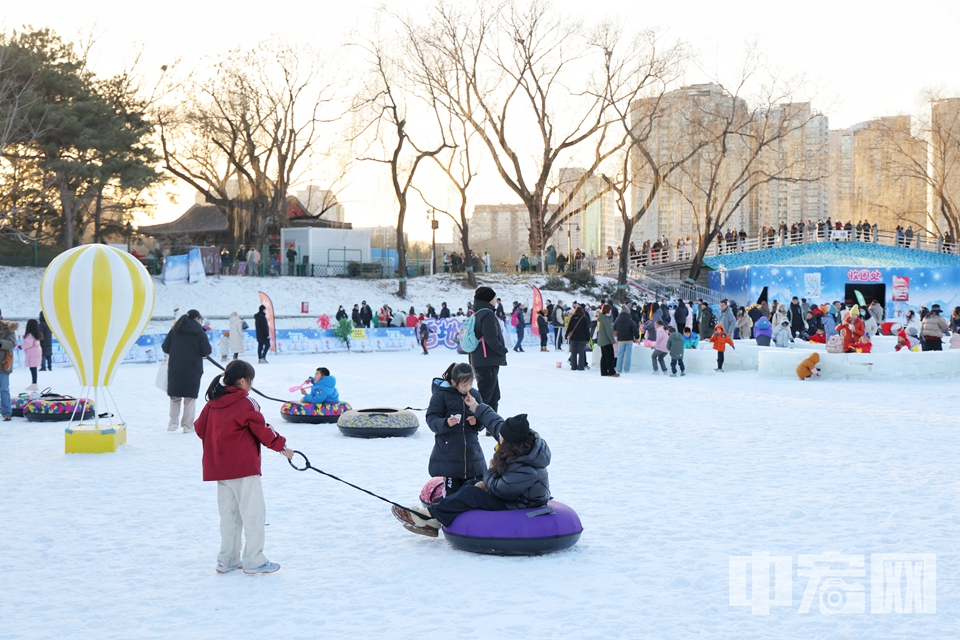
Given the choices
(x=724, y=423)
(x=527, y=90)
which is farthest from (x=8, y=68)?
(x=724, y=423)

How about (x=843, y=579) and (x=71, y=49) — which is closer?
(x=843, y=579)

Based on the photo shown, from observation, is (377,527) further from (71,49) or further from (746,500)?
(71,49)

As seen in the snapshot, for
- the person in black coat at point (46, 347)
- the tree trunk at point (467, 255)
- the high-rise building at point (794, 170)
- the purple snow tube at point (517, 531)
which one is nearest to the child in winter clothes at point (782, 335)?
the purple snow tube at point (517, 531)

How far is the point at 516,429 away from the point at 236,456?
5.72 feet

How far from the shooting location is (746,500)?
738 cm

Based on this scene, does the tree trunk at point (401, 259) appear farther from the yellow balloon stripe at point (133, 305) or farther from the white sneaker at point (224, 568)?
the white sneaker at point (224, 568)

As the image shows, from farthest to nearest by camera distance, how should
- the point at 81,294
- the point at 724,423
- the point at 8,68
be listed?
the point at 8,68 → the point at 724,423 → the point at 81,294

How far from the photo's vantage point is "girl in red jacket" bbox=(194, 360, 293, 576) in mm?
5414

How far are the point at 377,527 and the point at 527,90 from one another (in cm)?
3782

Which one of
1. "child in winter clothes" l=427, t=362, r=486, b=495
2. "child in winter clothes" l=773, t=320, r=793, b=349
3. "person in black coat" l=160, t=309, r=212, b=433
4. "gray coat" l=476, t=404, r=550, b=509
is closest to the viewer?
"gray coat" l=476, t=404, r=550, b=509

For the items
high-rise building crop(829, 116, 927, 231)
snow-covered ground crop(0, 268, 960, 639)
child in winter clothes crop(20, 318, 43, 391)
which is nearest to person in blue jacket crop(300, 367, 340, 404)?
snow-covered ground crop(0, 268, 960, 639)

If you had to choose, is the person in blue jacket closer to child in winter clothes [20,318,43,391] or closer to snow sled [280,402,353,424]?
snow sled [280,402,353,424]

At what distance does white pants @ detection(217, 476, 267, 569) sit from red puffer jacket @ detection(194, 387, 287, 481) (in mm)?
81

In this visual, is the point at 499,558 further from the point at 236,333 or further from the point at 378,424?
the point at 236,333
